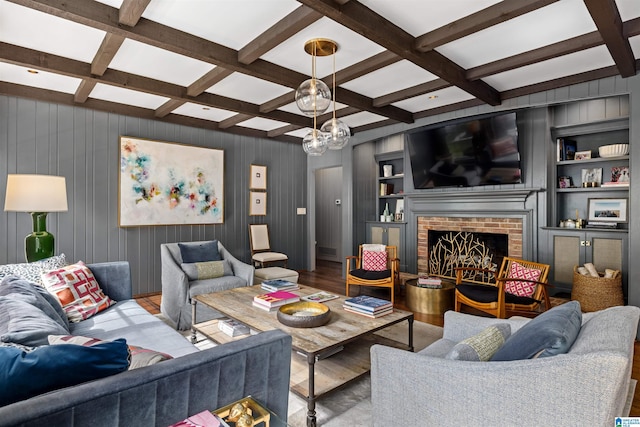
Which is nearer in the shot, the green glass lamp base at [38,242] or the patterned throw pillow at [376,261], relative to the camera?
the green glass lamp base at [38,242]

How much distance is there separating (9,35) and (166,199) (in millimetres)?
2501

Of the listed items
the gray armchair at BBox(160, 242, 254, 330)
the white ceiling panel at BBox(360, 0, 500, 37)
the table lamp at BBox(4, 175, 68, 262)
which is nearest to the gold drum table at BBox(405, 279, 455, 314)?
the gray armchair at BBox(160, 242, 254, 330)

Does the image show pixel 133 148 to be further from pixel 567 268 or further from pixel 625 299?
pixel 625 299

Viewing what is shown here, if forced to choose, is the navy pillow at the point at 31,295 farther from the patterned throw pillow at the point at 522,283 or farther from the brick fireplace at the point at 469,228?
the brick fireplace at the point at 469,228

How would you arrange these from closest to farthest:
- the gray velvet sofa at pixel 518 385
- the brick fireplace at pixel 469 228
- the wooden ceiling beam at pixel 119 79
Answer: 1. the gray velvet sofa at pixel 518 385
2. the wooden ceiling beam at pixel 119 79
3. the brick fireplace at pixel 469 228

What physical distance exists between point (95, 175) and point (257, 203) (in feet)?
7.83

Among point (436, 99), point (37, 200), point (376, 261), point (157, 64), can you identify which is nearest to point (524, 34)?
point (436, 99)

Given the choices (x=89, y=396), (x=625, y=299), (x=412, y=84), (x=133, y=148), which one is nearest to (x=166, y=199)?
(x=133, y=148)

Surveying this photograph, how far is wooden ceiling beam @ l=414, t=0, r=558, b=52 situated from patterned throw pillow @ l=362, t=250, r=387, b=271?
2538 millimetres

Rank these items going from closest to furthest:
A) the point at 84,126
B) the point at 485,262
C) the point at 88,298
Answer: the point at 88,298 < the point at 84,126 < the point at 485,262

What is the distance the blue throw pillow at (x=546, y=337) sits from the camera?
1.22 metres

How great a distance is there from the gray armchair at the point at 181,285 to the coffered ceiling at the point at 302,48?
180cm

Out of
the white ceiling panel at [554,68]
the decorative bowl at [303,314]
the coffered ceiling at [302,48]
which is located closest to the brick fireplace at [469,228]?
the coffered ceiling at [302,48]

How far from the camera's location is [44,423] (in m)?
0.84
